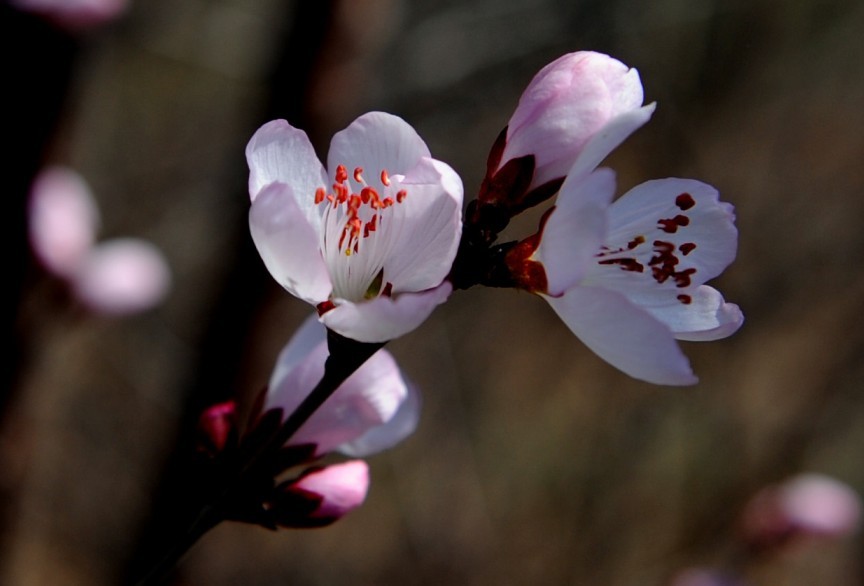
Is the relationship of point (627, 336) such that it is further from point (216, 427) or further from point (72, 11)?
point (72, 11)

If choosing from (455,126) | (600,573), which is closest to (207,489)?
(600,573)

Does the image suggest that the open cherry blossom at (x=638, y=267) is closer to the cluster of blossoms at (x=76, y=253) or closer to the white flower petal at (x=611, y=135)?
the white flower petal at (x=611, y=135)

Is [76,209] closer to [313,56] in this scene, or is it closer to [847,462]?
[313,56]

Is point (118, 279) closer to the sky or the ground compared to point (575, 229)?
closer to the ground

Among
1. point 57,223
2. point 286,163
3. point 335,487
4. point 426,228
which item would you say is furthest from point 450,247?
point 57,223

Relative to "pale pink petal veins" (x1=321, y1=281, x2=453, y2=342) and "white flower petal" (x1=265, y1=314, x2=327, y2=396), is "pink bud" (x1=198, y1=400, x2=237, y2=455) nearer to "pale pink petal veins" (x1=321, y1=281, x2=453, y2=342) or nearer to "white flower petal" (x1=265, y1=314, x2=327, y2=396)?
"white flower petal" (x1=265, y1=314, x2=327, y2=396)
